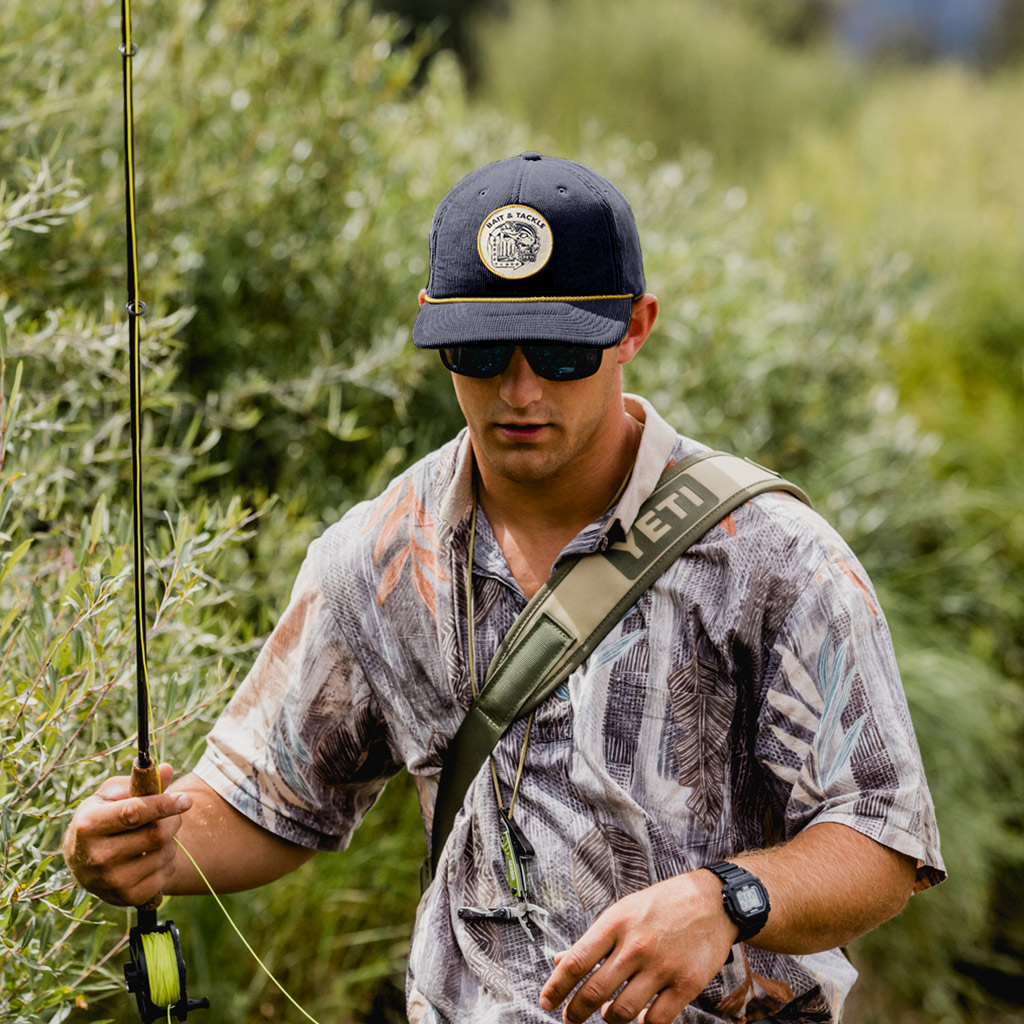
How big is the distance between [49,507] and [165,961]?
1.57 m

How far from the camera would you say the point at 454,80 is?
248 inches

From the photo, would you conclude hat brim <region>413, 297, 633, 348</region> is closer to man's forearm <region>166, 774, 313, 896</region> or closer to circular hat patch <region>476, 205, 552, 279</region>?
circular hat patch <region>476, 205, 552, 279</region>

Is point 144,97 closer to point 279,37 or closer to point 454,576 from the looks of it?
point 279,37

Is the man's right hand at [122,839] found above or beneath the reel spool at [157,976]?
above

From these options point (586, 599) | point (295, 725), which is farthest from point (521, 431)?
point (295, 725)

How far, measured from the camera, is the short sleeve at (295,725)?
2336 millimetres

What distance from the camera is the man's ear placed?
2244 millimetres

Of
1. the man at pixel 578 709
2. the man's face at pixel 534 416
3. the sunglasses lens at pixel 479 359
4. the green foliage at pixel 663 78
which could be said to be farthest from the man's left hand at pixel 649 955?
the green foliage at pixel 663 78

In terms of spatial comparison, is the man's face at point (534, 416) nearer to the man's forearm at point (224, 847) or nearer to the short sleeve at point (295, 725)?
the short sleeve at point (295, 725)

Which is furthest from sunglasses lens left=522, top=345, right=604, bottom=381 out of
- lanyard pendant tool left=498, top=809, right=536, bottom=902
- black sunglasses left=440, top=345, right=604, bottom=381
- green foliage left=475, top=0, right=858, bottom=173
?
green foliage left=475, top=0, right=858, bottom=173

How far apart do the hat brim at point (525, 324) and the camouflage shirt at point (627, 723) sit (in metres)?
0.25

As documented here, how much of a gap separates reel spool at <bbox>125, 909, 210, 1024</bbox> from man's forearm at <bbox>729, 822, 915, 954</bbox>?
0.89 meters

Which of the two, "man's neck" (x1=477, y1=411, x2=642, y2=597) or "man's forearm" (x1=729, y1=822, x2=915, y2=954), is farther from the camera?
"man's neck" (x1=477, y1=411, x2=642, y2=597)

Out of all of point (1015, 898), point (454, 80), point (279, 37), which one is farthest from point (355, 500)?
point (1015, 898)
